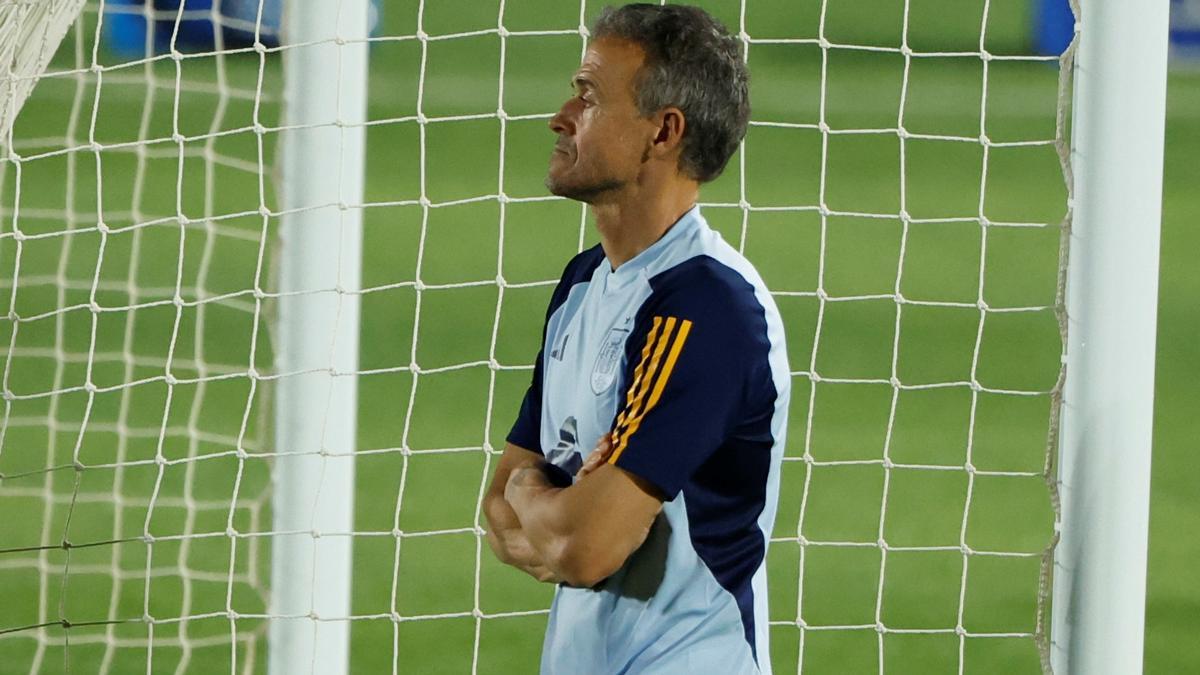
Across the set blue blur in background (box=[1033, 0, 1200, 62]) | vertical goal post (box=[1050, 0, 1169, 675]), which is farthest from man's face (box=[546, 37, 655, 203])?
blue blur in background (box=[1033, 0, 1200, 62])

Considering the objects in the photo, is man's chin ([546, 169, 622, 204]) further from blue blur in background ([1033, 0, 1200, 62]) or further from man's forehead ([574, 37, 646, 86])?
blue blur in background ([1033, 0, 1200, 62])

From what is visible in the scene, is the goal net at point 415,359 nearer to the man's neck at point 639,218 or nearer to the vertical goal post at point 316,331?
the vertical goal post at point 316,331

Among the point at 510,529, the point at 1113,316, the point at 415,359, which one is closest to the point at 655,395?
the point at 510,529

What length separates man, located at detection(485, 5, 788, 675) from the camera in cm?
217

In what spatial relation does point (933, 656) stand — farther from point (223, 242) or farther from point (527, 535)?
point (223, 242)

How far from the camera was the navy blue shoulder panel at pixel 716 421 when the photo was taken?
215 centimetres

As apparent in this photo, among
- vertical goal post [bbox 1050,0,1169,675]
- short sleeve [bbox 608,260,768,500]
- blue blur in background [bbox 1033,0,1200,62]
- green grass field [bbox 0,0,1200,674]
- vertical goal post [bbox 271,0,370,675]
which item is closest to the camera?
short sleeve [bbox 608,260,768,500]

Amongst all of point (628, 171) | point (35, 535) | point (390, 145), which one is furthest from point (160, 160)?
point (628, 171)

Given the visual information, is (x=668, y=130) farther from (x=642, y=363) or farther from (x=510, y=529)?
(x=510, y=529)

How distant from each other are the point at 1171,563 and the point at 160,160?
301 inches

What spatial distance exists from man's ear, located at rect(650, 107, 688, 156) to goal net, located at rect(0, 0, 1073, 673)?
2.49 ft

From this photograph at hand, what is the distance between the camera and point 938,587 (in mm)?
5363

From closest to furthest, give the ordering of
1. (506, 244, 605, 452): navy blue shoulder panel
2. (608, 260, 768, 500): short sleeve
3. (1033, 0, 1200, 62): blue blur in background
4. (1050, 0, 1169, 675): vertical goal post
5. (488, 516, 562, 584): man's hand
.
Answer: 1. (608, 260, 768, 500): short sleeve
2. (488, 516, 562, 584): man's hand
3. (506, 244, 605, 452): navy blue shoulder panel
4. (1050, 0, 1169, 675): vertical goal post
5. (1033, 0, 1200, 62): blue blur in background

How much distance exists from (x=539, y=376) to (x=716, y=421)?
18.2 inches
